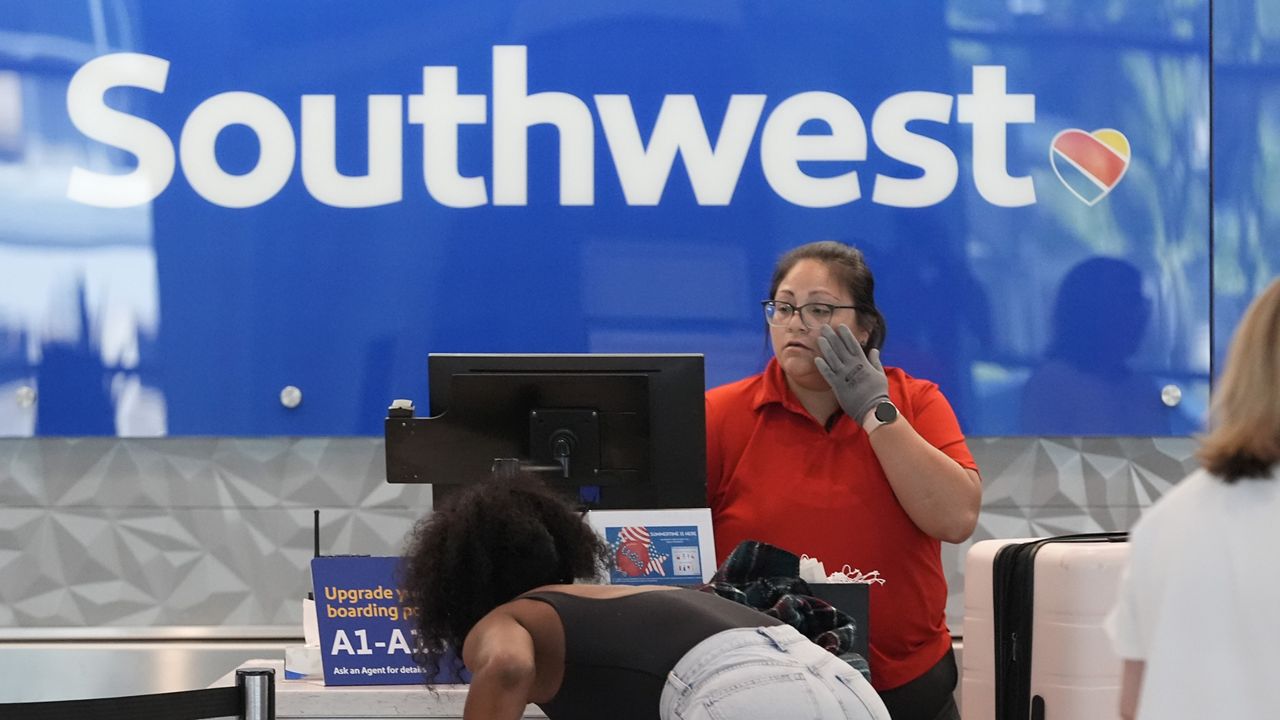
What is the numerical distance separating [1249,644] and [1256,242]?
95.3 inches

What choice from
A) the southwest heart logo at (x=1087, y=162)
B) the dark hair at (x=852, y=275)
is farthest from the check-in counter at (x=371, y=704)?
the southwest heart logo at (x=1087, y=162)

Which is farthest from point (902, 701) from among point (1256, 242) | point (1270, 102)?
point (1270, 102)

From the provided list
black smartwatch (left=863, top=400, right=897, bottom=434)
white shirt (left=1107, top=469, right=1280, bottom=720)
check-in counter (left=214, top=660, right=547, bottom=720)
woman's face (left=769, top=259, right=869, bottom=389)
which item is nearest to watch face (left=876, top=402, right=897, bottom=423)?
black smartwatch (left=863, top=400, right=897, bottom=434)

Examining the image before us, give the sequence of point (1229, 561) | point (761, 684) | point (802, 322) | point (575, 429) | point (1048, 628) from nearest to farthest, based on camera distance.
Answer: point (1229, 561) < point (761, 684) < point (1048, 628) < point (575, 429) < point (802, 322)

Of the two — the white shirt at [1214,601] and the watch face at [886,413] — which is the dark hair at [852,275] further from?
the white shirt at [1214,601]

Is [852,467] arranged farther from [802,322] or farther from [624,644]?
[624,644]

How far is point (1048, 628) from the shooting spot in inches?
91.4

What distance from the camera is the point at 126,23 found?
3396mm

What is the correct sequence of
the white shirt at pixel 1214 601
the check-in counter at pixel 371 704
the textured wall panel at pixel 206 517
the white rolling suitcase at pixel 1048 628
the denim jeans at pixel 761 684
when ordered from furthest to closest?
the textured wall panel at pixel 206 517 < the white rolling suitcase at pixel 1048 628 < the check-in counter at pixel 371 704 < the denim jeans at pixel 761 684 < the white shirt at pixel 1214 601

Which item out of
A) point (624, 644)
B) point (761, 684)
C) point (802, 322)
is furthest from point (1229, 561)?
point (802, 322)

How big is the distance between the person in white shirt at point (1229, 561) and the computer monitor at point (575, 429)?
1271mm

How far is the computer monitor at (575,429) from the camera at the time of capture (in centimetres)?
248

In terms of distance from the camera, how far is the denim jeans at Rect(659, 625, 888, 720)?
172cm

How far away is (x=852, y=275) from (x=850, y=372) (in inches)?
9.3
